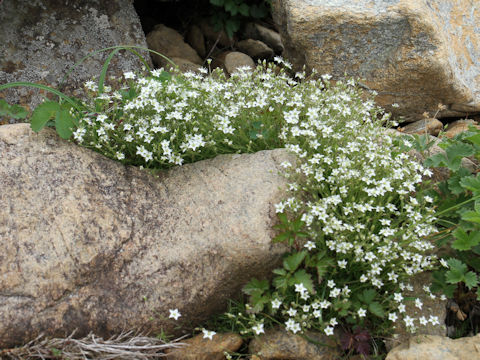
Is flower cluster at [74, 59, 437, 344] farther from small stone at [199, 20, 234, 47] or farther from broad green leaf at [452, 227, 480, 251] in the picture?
small stone at [199, 20, 234, 47]

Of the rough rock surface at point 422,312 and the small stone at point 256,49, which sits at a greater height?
the small stone at point 256,49

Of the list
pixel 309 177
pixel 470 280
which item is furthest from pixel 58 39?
pixel 470 280

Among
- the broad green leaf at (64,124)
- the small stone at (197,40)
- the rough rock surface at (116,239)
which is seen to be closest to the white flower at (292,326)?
the rough rock surface at (116,239)

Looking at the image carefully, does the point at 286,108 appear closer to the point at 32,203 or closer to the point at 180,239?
the point at 180,239

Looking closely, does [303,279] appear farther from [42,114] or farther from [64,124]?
[42,114]

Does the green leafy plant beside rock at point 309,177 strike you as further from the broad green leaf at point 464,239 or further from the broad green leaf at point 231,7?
the broad green leaf at point 231,7

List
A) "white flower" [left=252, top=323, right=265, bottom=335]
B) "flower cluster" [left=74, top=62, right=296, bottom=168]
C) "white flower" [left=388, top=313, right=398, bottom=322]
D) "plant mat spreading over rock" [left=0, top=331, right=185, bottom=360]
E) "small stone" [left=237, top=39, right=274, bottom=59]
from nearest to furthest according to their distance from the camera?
"plant mat spreading over rock" [left=0, top=331, right=185, bottom=360] → "white flower" [left=252, top=323, right=265, bottom=335] → "white flower" [left=388, top=313, right=398, bottom=322] → "flower cluster" [left=74, top=62, right=296, bottom=168] → "small stone" [left=237, top=39, right=274, bottom=59]

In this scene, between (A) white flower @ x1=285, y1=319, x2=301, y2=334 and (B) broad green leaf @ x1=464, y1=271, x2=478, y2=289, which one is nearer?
(A) white flower @ x1=285, y1=319, x2=301, y2=334

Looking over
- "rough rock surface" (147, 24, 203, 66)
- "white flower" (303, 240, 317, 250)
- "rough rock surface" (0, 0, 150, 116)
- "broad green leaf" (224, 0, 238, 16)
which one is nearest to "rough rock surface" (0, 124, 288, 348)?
"white flower" (303, 240, 317, 250)
